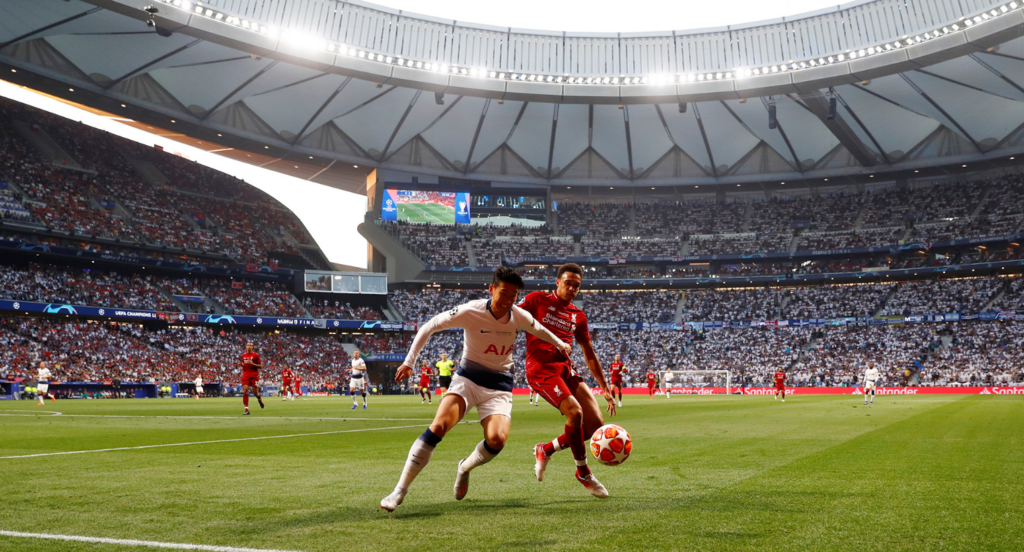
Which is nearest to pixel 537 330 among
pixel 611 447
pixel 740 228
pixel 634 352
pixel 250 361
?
pixel 611 447

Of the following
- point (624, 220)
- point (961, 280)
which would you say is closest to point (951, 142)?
point (961, 280)

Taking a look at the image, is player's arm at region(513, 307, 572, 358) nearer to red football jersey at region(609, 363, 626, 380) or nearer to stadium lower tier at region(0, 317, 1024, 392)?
red football jersey at region(609, 363, 626, 380)

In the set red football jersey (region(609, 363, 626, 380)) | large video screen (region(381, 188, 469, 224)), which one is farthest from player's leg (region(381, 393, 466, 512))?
large video screen (region(381, 188, 469, 224))

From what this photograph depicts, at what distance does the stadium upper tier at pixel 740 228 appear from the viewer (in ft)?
223

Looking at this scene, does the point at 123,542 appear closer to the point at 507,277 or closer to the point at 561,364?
the point at 507,277

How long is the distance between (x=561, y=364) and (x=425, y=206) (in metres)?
68.3

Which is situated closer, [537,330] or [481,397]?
[481,397]

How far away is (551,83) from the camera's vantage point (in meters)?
55.7

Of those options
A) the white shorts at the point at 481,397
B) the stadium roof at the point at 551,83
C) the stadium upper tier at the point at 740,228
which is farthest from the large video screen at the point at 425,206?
the white shorts at the point at 481,397

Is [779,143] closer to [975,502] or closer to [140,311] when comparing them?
[140,311]

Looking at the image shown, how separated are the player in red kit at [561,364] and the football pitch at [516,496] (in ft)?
2.03

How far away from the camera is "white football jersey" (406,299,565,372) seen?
22.3 feet

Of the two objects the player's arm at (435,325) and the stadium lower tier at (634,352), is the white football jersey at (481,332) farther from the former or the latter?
the stadium lower tier at (634,352)

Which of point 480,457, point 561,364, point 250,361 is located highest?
point 561,364
